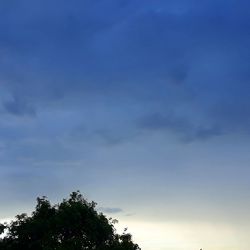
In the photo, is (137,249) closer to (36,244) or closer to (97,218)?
(97,218)

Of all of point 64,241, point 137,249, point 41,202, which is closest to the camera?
point 64,241

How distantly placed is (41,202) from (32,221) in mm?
3648

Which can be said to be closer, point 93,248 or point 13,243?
point 93,248

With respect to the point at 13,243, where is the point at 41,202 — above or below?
above

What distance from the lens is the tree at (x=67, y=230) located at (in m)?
58.2

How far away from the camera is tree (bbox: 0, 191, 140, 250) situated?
5819cm

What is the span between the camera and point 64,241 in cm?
5747

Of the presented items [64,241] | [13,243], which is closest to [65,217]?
[64,241]

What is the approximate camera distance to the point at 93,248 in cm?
5784

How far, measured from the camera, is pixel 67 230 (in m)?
59.8

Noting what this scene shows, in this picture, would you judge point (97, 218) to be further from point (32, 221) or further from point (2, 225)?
point (2, 225)

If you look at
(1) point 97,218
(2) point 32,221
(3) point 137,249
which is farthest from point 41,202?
(3) point 137,249

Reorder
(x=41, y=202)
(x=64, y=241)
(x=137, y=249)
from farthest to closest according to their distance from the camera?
(x=41, y=202)
(x=137, y=249)
(x=64, y=241)

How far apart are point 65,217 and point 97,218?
388 centimetres
